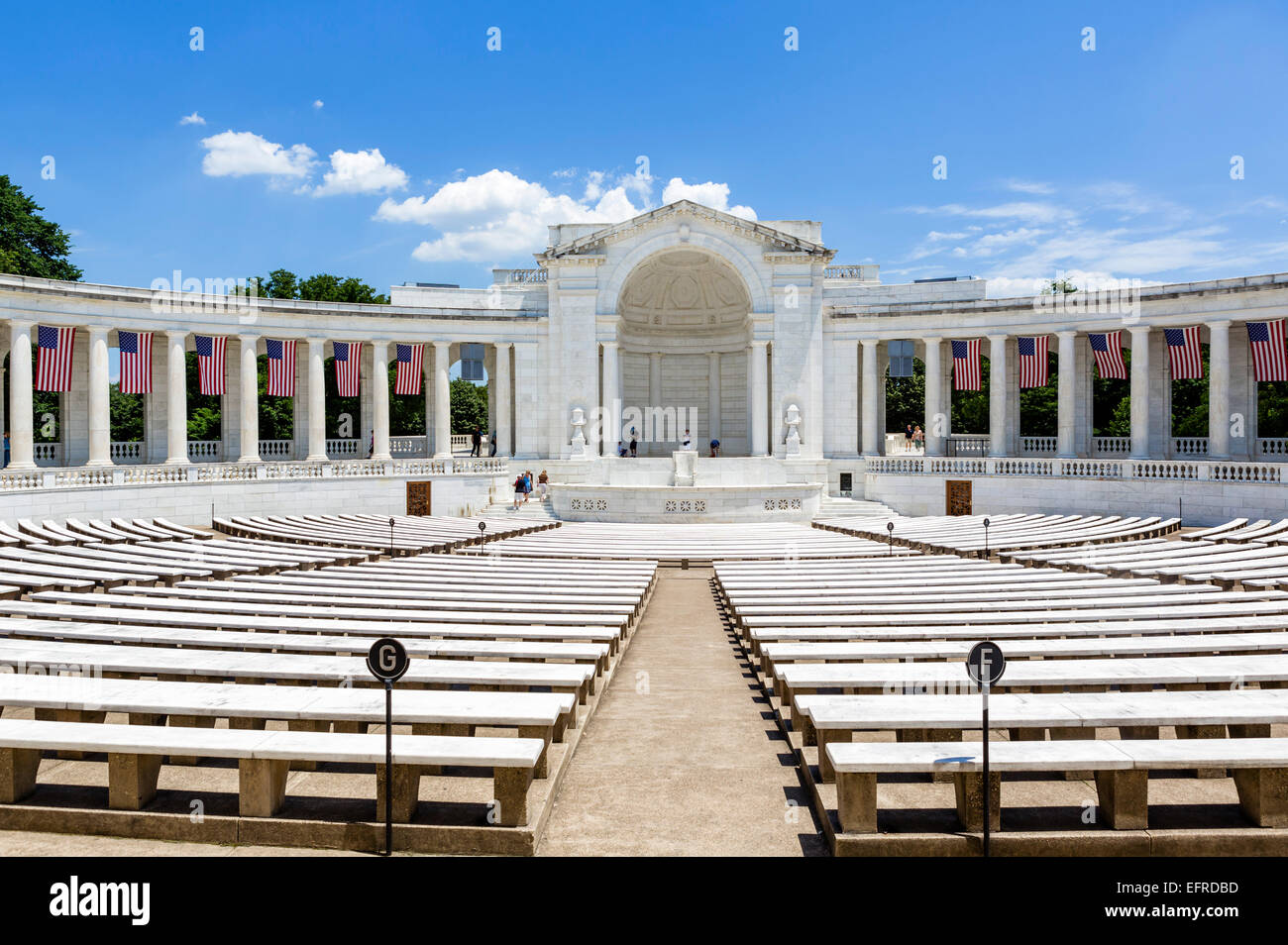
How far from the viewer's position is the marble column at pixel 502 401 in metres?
57.2

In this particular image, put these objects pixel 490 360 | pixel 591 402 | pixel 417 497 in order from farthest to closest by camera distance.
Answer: pixel 490 360 → pixel 591 402 → pixel 417 497

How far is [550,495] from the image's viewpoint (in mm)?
46438

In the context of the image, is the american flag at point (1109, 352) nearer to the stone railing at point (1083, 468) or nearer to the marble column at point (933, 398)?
the stone railing at point (1083, 468)

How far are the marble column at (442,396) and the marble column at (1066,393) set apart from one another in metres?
38.9

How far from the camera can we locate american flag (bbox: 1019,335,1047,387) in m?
49.8

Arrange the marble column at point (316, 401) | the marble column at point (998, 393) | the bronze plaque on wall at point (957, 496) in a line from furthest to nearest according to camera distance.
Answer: the marble column at point (316, 401), the marble column at point (998, 393), the bronze plaque on wall at point (957, 496)

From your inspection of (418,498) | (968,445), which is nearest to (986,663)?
(418,498)

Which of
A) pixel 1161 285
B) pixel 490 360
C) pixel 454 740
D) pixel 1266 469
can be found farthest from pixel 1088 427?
pixel 454 740

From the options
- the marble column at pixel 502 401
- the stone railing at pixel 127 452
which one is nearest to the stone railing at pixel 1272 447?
the marble column at pixel 502 401

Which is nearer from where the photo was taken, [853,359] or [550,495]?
[550,495]

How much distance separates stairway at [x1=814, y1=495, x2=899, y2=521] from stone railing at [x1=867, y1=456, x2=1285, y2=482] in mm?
3545

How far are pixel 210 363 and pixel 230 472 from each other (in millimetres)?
6782

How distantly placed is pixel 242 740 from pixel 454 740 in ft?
6.63
